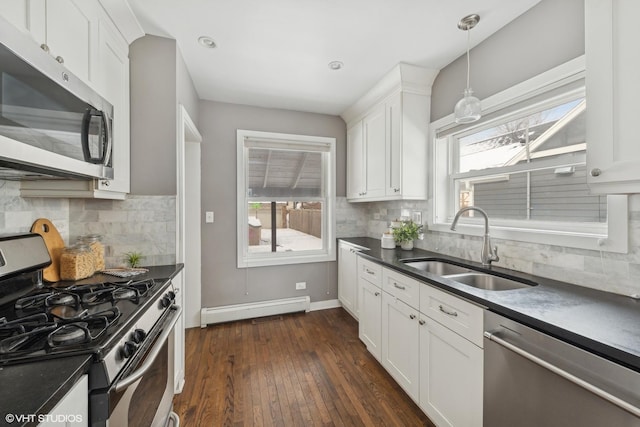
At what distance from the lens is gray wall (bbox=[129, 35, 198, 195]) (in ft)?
5.83

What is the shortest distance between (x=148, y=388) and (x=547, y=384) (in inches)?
61.6

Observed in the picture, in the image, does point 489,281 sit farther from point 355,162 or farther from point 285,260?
point 285,260

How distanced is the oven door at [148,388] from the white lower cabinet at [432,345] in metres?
1.39

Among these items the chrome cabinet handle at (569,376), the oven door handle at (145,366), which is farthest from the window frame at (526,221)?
the oven door handle at (145,366)

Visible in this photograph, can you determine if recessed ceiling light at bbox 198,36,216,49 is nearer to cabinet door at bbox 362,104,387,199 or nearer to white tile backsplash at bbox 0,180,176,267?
white tile backsplash at bbox 0,180,176,267

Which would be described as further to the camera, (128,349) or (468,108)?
(468,108)

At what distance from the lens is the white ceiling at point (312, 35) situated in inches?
61.0

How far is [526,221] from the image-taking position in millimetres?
1678

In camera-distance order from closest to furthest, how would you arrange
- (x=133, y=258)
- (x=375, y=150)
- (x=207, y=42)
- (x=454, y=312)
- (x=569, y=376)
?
(x=569, y=376) < (x=454, y=312) < (x=133, y=258) < (x=207, y=42) < (x=375, y=150)

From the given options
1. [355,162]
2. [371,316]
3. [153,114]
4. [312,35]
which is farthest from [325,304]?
[312,35]

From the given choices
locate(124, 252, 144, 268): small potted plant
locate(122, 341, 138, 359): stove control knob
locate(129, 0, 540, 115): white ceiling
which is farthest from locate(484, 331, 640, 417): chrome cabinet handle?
locate(124, 252, 144, 268): small potted plant

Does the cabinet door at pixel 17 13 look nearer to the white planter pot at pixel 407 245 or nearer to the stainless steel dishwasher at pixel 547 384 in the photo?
Result: the stainless steel dishwasher at pixel 547 384

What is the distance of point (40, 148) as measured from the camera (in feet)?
3.01

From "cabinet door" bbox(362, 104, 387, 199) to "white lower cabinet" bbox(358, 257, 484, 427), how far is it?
0.93 m
